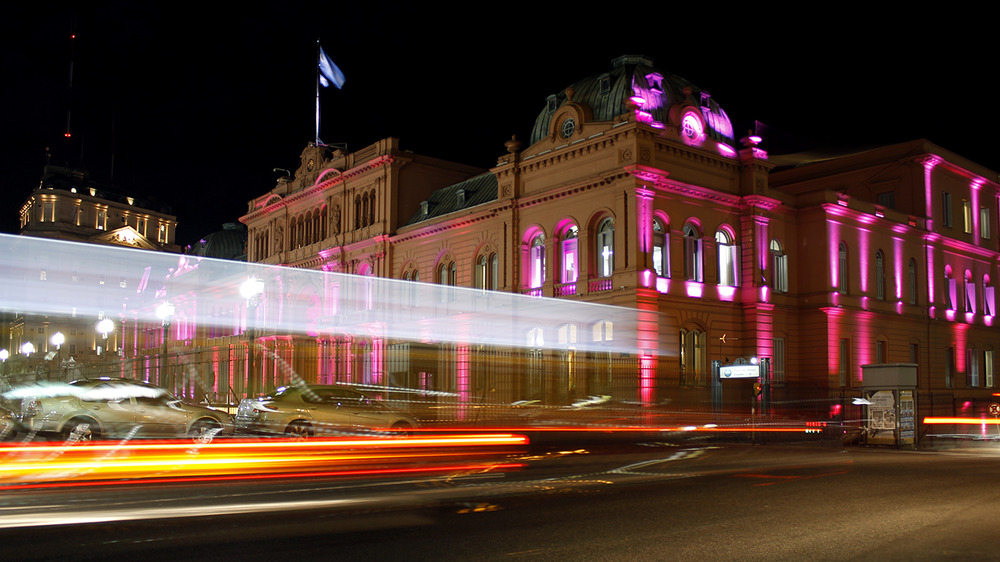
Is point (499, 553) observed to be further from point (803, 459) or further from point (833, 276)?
point (833, 276)

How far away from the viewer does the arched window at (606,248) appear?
35906 millimetres

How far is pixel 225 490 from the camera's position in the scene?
1263 cm

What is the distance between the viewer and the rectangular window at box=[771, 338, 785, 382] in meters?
38.6

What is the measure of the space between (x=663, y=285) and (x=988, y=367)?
2513 cm

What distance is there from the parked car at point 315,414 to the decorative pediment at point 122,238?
331 feet

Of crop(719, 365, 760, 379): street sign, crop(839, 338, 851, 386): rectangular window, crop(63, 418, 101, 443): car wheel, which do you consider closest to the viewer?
crop(63, 418, 101, 443): car wheel

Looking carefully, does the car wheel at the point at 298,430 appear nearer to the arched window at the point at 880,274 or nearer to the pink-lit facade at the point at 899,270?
the pink-lit facade at the point at 899,270

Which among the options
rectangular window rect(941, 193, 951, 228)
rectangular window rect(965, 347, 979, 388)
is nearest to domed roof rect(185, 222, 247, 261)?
rectangular window rect(941, 193, 951, 228)

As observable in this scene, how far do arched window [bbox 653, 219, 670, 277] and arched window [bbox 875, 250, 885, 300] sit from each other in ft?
43.9

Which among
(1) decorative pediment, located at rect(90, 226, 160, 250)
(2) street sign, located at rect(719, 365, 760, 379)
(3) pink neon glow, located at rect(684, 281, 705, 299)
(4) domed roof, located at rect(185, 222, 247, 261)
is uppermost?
(1) decorative pediment, located at rect(90, 226, 160, 250)

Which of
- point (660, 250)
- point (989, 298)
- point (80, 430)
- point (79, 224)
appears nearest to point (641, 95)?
point (660, 250)

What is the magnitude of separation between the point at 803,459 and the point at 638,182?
16632mm

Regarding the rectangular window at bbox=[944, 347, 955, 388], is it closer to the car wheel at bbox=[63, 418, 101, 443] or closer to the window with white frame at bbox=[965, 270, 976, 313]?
the window with white frame at bbox=[965, 270, 976, 313]

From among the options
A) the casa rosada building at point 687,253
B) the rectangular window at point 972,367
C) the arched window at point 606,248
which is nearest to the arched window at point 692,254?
the casa rosada building at point 687,253
